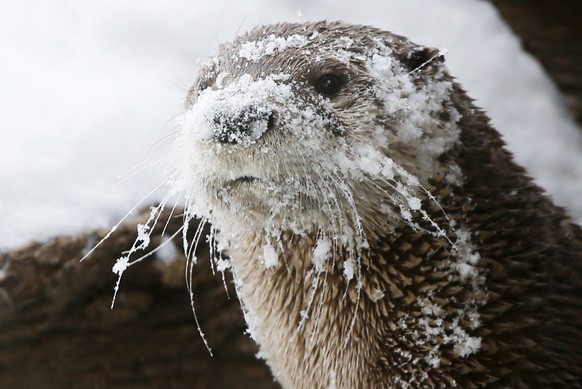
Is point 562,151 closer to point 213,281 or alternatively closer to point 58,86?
point 213,281

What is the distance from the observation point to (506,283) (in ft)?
4.91

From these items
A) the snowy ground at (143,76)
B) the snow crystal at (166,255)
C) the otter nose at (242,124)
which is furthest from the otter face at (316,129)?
the snowy ground at (143,76)

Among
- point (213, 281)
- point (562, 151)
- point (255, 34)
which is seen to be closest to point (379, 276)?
point (255, 34)

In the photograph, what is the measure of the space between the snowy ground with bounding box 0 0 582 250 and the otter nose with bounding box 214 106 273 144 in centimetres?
97

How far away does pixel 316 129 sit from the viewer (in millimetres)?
1316

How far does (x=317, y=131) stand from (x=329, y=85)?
0.14m

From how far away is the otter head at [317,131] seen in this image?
1.28 meters

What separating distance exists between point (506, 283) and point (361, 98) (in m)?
0.47

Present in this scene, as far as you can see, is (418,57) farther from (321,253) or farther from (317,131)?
(321,253)

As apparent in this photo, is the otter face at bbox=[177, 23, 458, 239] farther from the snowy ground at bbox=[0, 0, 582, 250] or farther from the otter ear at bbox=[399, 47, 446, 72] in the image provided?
the snowy ground at bbox=[0, 0, 582, 250]

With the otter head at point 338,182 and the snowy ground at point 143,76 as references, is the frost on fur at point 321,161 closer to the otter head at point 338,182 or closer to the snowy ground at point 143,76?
the otter head at point 338,182

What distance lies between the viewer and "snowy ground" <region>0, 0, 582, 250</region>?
2260 mm

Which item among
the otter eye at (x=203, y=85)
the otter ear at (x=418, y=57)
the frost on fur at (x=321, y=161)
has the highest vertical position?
the otter eye at (x=203, y=85)

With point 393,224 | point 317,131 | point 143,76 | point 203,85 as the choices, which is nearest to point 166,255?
point 143,76
